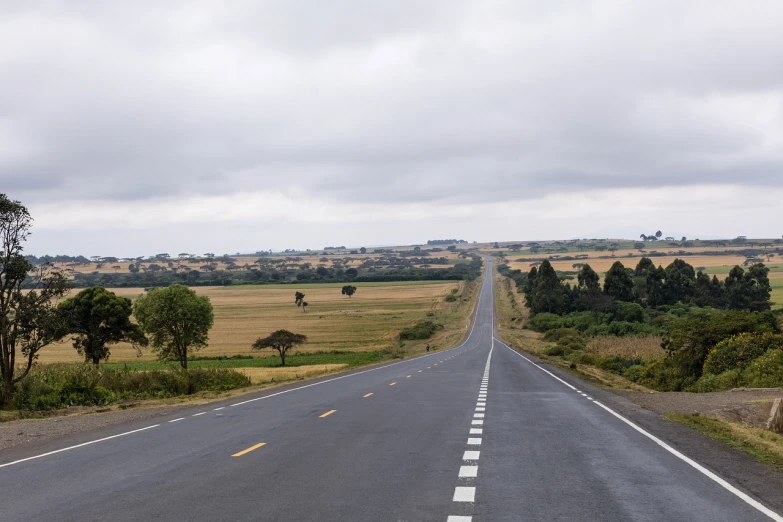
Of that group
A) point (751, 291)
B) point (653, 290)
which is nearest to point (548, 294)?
point (653, 290)

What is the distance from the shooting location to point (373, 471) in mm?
10930

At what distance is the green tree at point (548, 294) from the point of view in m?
126

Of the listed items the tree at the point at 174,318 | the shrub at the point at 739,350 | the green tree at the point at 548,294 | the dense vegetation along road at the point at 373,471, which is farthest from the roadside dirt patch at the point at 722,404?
the green tree at the point at 548,294

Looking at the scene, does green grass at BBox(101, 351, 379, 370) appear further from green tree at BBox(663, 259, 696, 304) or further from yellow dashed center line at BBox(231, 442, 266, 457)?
green tree at BBox(663, 259, 696, 304)

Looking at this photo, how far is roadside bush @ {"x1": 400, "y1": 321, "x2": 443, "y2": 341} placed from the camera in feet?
331

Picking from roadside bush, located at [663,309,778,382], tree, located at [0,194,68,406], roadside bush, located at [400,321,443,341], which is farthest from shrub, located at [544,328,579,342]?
tree, located at [0,194,68,406]

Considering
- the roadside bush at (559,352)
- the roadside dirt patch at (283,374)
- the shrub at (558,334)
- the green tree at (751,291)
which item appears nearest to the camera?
the roadside dirt patch at (283,374)

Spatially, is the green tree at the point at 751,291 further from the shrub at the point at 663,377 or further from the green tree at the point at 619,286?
the shrub at the point at 663,377

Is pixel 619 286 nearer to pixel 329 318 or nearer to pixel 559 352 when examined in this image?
pixel 559 352

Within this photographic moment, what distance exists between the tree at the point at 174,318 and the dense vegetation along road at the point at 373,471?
4554 centimetres

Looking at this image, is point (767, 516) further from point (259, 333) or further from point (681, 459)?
point (259, 333)

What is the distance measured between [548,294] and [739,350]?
94.4 metres

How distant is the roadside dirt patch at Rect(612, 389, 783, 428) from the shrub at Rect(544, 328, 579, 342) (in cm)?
6935

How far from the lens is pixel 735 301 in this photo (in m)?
108
